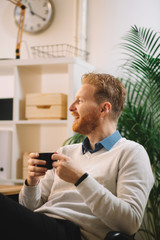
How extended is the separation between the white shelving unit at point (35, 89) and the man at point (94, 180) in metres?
1.00

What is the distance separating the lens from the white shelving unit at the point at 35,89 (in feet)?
9.39

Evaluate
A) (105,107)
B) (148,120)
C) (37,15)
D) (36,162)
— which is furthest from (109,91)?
(37,15)

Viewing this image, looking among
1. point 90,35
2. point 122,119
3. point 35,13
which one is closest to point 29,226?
point 122,119

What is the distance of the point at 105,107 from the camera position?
1770mm

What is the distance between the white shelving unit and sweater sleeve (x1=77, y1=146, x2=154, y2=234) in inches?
50.8

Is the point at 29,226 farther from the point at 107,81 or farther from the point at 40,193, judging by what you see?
the point at 107,81

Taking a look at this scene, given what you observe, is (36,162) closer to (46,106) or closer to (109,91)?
(109,91)

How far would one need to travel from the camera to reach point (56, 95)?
114 inches

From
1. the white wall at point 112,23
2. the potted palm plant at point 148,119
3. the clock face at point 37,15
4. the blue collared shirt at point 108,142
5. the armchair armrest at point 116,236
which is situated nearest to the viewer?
the armchair armrest at point 116,236

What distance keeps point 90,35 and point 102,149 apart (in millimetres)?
1791

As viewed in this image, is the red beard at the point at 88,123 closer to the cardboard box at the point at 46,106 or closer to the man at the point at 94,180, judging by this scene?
the man at the point at 94,180

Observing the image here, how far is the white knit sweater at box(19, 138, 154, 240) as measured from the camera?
54.5 inches

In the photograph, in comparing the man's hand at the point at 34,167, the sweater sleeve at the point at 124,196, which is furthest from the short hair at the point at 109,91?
the man's hand at the point at 34,167

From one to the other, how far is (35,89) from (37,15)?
2.39 feet
